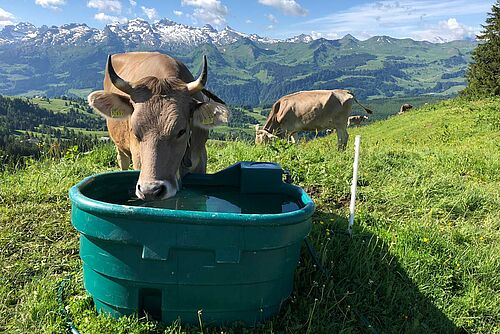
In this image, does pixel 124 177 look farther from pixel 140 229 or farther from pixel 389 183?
pixel 389 183

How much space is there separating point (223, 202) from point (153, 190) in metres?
0.69

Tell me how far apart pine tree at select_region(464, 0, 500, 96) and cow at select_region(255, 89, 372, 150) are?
2052 cm

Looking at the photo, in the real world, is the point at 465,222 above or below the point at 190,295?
below

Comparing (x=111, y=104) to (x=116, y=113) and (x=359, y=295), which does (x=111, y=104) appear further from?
(x=359, y=295)

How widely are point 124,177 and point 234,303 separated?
1732 millimetres

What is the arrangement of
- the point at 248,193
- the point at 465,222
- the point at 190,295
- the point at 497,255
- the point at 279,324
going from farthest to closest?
the point at 465,222, the point at 497,255, the point at 248,193, the point at 279,324, the point at 190,295

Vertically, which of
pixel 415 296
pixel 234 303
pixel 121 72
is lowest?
pixel 415 296

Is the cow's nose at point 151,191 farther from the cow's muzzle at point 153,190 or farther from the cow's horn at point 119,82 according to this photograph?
the cow's horn at point 119,82

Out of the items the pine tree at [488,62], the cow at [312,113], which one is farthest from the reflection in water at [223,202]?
the pine tree at [488,62]

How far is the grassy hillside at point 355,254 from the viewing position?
3.46 meters

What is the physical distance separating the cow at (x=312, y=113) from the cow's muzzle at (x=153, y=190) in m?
12.0

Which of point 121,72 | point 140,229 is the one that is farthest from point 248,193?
point 121,72

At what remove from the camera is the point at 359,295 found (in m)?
3.89

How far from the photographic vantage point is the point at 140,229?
2.76 meters
